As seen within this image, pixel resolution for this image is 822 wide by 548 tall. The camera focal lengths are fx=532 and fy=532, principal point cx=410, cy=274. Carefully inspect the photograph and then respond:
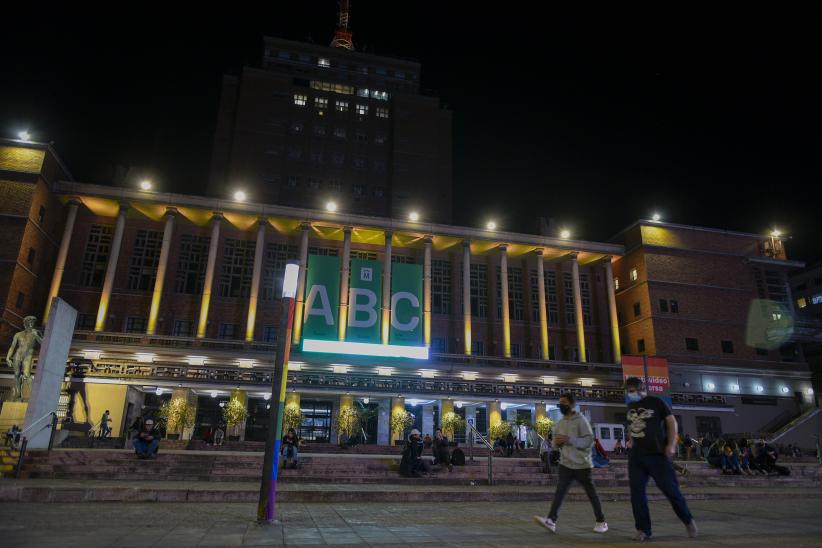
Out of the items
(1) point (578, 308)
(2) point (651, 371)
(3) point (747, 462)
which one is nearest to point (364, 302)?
(1) point (578, 308)

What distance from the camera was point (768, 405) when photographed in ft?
138

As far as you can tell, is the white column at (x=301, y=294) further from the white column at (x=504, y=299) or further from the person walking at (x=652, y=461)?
the person walking at (x=652, y=461)

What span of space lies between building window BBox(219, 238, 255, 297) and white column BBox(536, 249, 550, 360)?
2291cm

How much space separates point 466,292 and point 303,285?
12.6 metres

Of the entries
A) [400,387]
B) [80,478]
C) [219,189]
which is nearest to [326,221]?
[400,387]

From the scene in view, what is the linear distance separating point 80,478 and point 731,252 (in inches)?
1977

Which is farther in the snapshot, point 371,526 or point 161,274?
point 161,274

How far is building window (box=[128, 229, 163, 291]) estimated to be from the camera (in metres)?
38.7

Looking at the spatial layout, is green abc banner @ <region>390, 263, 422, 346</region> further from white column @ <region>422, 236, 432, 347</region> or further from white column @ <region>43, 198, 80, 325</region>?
white column @ <region>43, 198, 80, 325</region>

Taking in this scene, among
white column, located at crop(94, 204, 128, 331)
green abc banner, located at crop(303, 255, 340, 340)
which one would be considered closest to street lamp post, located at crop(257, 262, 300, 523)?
green abc banner, located at crop(303, 255, 340, 340)

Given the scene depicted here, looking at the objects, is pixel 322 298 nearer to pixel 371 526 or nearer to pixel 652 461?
pixel 371 526

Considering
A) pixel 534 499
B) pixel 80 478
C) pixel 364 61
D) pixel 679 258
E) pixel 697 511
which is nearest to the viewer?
pixel 697 511

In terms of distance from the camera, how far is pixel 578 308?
43875 mm

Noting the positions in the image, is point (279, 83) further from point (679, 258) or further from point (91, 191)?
point (679, 258)
